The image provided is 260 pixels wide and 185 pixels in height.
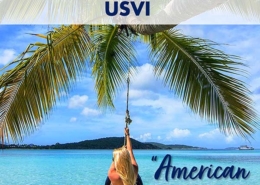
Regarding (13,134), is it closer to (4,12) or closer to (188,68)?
(4,12)

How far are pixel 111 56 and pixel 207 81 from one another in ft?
4.84

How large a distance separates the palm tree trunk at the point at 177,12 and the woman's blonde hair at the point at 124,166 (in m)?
1.37

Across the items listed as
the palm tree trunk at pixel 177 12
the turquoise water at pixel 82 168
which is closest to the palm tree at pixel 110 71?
the palm tree trunk at pixel 177 12

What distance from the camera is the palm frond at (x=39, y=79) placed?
6.45 meters

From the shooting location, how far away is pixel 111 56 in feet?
25.6

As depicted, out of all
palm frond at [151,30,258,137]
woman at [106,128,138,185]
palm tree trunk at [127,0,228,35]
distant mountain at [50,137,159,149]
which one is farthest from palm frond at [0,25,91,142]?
distant mountain at [50,137,159,149]

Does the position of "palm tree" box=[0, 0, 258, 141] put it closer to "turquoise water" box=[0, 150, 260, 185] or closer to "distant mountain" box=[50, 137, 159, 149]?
"turquoise water" box=[0, 150, 260, 185]

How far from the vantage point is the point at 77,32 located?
22.5ft

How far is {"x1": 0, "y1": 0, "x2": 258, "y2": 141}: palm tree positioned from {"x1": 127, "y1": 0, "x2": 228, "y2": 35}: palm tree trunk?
1.05 metres

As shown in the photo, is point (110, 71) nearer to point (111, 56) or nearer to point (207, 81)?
point (111, 56)

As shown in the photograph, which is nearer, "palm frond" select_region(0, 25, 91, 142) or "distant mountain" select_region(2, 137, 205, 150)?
"palm frond" select_region(0, 25, 91, 142)

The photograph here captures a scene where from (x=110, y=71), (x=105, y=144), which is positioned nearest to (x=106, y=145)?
(x=105, y=144)

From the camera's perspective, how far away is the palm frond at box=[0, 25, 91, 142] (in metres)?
6.45

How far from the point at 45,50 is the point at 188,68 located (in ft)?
6.11
